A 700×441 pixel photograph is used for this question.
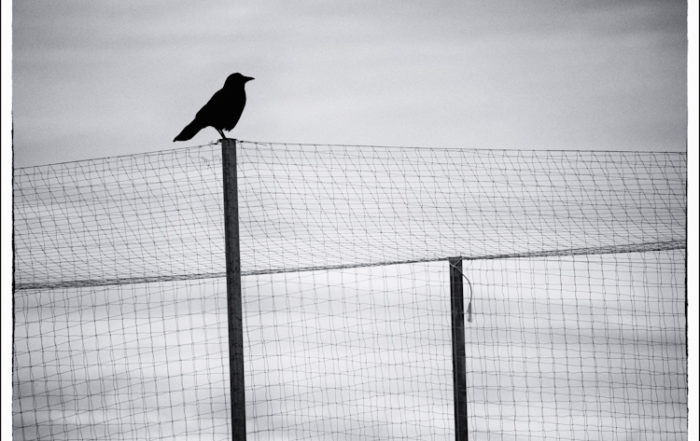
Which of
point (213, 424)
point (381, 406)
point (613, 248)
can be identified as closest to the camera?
point (213, 424)

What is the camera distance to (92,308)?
409 cm

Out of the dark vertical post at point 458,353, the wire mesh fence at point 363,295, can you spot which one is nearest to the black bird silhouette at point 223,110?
the wire mesh fence at point 363,295

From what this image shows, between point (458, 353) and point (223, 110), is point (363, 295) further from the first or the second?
point (223, 110)

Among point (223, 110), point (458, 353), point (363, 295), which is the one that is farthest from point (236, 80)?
point (458, 353)

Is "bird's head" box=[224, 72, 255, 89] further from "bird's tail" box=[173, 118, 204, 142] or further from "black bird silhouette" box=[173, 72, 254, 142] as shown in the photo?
"bird's tail" box=[173, 118, 204, 142]

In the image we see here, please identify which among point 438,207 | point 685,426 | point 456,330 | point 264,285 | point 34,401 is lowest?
point 685,426

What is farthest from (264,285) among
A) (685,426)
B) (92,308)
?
(685,426)

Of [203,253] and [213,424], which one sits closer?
[213,424]

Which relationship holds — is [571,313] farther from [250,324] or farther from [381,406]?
[250,324]

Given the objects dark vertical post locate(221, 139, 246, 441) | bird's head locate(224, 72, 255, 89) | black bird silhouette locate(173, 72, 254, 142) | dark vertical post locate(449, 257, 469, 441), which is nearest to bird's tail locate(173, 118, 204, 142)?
black bird silhouette locate(173, 72, 254, 142)

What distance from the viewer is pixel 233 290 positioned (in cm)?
339

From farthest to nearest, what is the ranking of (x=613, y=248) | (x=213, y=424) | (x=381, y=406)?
(x=381, y=406) < (x=613, y=248) < (x=213, y=424)

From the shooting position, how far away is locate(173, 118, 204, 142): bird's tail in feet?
14.6

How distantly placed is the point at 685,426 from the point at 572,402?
64cm
